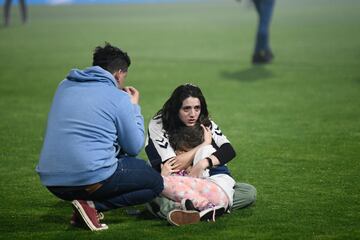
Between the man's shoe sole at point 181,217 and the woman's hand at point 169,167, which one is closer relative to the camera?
the man's shoe sole at point 181,217

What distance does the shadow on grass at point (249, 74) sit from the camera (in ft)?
41.3

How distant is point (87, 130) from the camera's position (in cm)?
501

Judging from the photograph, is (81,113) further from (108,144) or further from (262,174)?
(262,174)

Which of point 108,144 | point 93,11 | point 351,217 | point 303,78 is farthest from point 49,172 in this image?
point 93,11

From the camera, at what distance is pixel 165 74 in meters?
13.0

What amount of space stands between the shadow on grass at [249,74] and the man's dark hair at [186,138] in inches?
267

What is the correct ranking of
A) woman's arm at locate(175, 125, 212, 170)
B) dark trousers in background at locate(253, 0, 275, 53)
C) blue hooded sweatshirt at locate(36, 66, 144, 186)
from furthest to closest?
1. dark trousers in background at locate(253, 0, 275, 53)
2. woman's arm at locate(175, 125, 212, 170)
3. blue hooded sweatshirt at locate(36, 66, 144, 186)

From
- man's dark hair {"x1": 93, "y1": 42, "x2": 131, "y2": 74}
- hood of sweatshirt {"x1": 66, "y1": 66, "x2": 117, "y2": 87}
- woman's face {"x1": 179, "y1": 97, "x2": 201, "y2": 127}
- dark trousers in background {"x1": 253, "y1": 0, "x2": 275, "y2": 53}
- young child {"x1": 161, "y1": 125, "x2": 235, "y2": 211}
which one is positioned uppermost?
man's dark hair {"x1": 93, "y1": 42, "x2": 131, "y2": 74}

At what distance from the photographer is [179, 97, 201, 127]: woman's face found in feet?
18.6

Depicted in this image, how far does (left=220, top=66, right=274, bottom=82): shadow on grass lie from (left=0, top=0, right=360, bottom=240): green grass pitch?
3 centimetres

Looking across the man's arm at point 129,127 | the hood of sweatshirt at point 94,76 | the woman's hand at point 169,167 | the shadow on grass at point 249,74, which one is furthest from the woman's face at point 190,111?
the shadow on grass at point 249,74

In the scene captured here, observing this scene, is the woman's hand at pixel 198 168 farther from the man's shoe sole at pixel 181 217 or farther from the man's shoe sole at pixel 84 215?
the man's shoe sole at pixel 84 215

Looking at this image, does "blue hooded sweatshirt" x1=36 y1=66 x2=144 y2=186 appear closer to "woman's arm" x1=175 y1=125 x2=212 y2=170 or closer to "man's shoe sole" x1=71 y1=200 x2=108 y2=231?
"man's shoe sole" x1=71 y1=200 x2=108 y2=231

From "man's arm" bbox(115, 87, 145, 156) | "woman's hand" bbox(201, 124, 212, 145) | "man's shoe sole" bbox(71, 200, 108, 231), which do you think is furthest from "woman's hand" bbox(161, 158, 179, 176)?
"man's shoe sole" bbox(71, 200, 108, 231)
